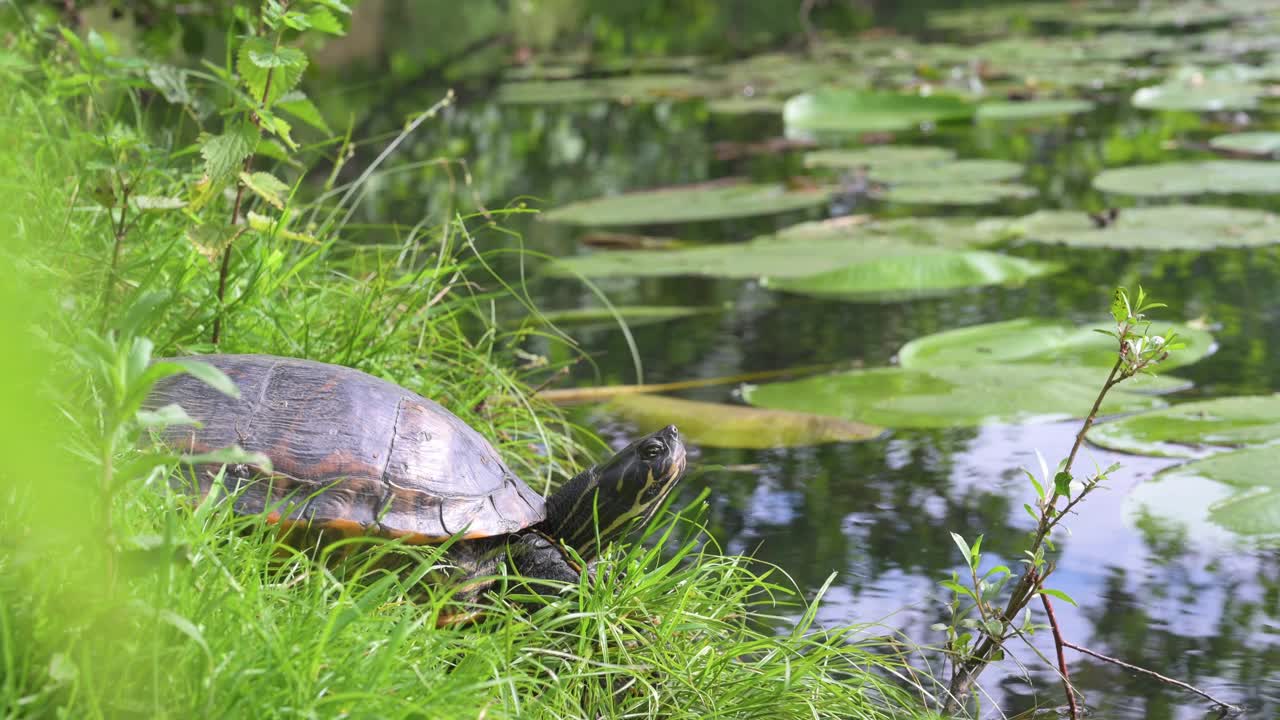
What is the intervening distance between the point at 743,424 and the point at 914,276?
1171mm

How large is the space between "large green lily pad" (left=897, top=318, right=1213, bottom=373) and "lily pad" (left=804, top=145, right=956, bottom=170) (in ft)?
7.38

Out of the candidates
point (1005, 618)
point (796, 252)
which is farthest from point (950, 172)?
point (1005, 618)

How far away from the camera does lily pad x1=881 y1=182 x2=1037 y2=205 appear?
14.3 ft

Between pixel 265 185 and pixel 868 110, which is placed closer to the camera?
pixel 265 185

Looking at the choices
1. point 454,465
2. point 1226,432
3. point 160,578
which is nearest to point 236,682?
point 160,578

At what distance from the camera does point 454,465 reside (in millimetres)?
1617

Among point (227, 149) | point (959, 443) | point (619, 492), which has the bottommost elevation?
point (959, 443)

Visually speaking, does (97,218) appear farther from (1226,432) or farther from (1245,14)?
(1245,14)

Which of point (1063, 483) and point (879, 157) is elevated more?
point (1063, 483)

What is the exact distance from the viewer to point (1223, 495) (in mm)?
2006

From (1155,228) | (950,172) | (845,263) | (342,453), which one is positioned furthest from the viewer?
(950,172)

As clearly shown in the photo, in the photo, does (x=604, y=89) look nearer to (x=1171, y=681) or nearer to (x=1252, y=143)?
(x=1252, y=143)

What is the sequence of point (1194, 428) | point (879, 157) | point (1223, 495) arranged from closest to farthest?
point (1223, 495) → point (1194, 428) → point (879, 157)

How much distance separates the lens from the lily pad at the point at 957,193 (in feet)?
14.3
